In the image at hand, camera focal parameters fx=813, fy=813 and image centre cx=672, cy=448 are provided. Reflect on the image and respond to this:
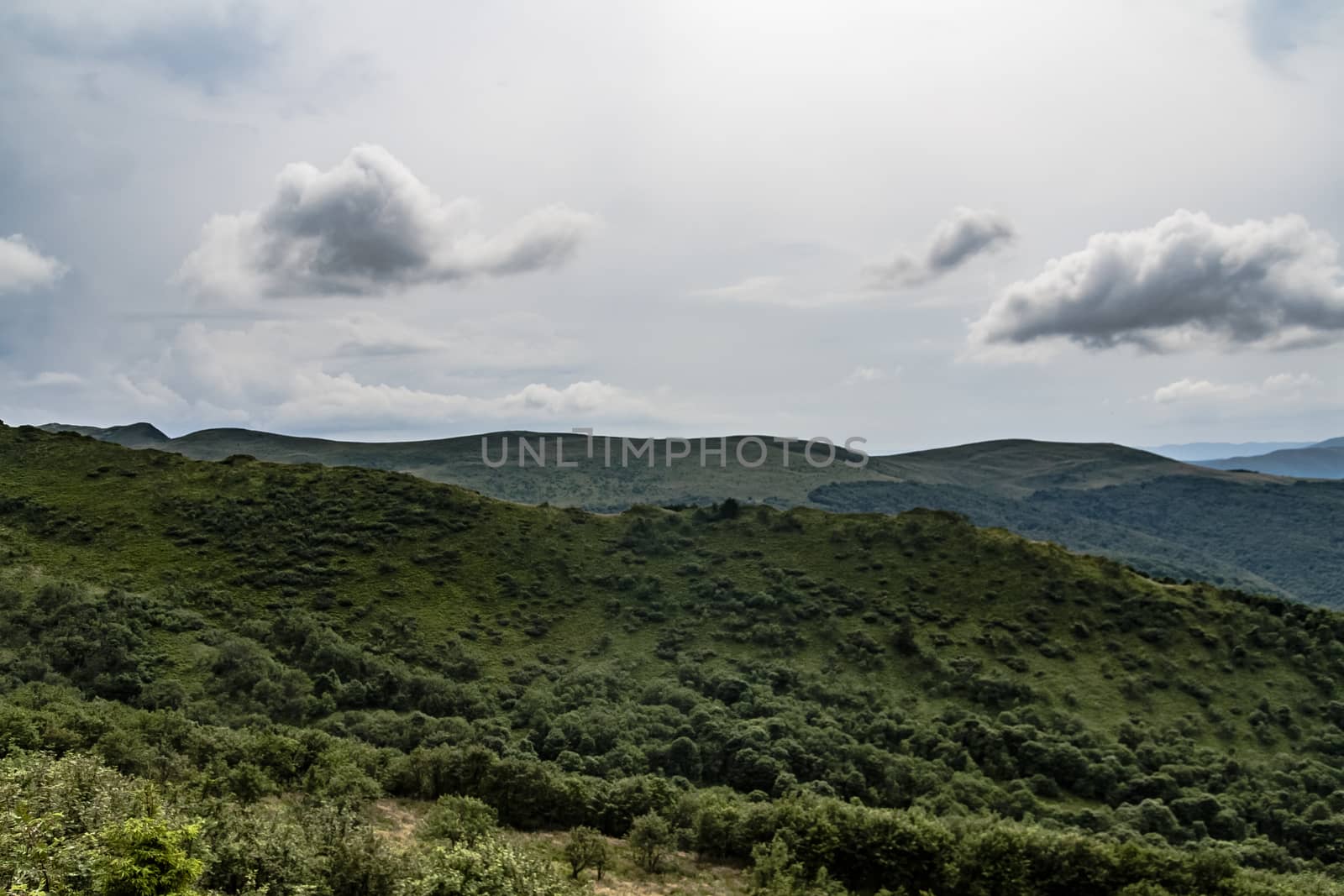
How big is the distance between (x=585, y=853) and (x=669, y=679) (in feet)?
159

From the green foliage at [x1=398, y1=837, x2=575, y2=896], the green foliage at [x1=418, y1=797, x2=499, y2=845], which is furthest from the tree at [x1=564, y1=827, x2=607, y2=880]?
the green foliage at [x1=398, y1=837, x2=575, y2=896]

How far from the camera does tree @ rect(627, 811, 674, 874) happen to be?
129 ft

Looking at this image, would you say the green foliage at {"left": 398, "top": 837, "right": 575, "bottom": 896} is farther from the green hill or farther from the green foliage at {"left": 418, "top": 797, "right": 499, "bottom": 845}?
the green foliage at {"left": 418, "top": 797, "right": 499, "bottom": 845}

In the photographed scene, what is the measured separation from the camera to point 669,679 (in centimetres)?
8400

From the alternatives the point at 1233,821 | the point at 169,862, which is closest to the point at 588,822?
the point at 169,862

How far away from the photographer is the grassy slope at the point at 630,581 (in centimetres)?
8306

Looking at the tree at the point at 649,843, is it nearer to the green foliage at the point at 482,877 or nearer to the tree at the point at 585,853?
the tree at the point at 585,853

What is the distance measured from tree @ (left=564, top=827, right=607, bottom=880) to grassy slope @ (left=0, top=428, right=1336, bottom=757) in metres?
46.7

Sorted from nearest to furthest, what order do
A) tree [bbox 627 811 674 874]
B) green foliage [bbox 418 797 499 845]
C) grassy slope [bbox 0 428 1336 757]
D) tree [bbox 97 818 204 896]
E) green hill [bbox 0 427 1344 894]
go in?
tree [bbox 97 818 204 896], green foliage [bbox 418 797 499 845], tree [bbox 627 811 674 874], green hill [bbox 0 427 1344 894], grassy slope [bbox 0 428 1336 757]

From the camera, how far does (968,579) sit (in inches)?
4031

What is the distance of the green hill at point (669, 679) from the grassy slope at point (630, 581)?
44cm

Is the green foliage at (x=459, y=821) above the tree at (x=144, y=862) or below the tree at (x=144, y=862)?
below

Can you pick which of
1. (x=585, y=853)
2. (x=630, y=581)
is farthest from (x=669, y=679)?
(x=585, y=853)

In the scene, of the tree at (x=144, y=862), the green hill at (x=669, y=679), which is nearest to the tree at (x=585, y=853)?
the green hill at (x=669, y=679)
